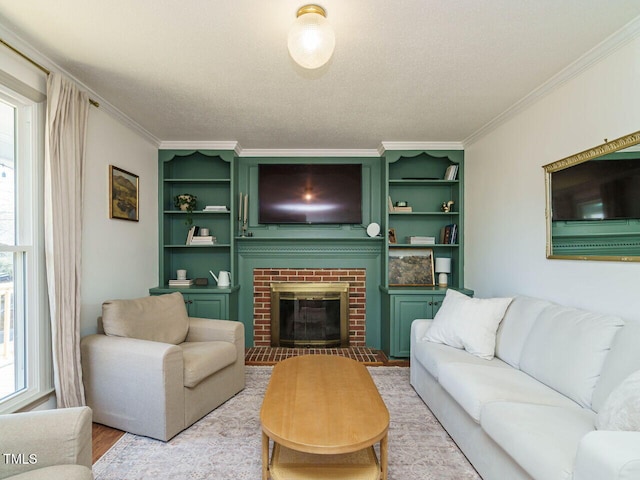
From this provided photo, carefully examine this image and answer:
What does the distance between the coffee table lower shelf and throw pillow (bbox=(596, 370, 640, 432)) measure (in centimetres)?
96

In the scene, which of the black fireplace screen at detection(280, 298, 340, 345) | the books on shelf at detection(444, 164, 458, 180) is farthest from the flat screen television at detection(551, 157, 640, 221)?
the black fireplace screen at detection(280, 298, 340, 345)

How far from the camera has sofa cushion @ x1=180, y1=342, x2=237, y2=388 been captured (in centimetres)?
230

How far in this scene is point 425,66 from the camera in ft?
7.29

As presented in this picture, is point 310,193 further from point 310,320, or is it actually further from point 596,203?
point 596,203

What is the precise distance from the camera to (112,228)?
9.73 ft

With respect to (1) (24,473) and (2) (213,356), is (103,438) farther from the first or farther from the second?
(1) (24,473)

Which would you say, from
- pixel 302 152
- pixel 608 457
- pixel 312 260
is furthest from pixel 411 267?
pixel 608 457

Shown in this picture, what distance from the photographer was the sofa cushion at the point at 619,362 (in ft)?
5.12

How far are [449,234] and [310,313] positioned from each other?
1.88m

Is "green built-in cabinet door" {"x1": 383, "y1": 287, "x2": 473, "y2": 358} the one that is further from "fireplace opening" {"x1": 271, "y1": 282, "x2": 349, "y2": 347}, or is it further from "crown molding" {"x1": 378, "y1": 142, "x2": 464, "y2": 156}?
"crown molding" {"x1": 378, "y1": 142, "x2": 464, "y2": 156}

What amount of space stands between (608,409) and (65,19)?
3061mm

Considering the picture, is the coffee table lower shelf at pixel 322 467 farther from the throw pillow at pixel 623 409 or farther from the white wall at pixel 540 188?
the white wall at pixel 540 188

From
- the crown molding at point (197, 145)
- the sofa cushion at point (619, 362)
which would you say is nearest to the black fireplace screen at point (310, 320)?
the crown molding at point (197, 145)

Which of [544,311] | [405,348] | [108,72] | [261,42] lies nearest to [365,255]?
[405,348]
